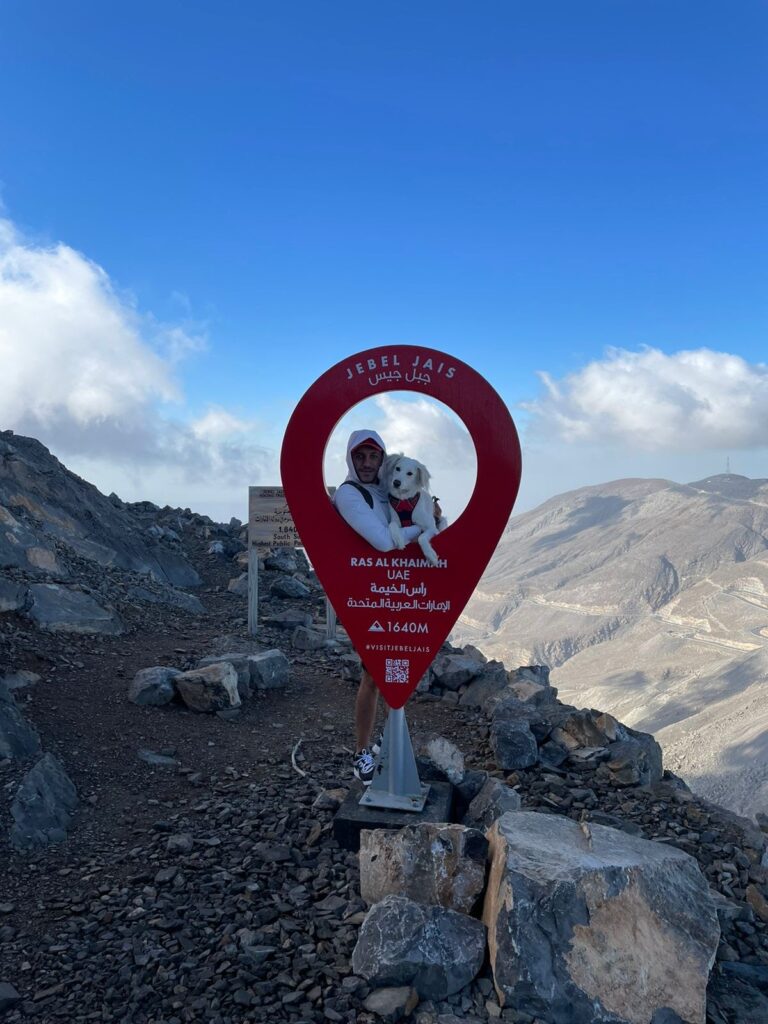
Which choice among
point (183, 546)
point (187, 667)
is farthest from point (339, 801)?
point (183, 546)

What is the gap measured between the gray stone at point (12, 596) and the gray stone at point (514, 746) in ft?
19.6

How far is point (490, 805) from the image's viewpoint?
4.77 m

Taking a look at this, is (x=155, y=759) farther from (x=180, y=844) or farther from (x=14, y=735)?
(x=180, y=844)

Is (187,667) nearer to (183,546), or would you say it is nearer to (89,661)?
(89,661)

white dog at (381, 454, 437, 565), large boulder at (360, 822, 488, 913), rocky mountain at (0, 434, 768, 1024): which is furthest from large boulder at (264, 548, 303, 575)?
large boulder at (360, 822, 488, 913)

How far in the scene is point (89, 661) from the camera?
8.44m

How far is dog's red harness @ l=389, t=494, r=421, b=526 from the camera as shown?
15.9 feet

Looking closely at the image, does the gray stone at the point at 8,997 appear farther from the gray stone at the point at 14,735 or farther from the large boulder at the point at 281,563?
the large boulder at the point at 281,563

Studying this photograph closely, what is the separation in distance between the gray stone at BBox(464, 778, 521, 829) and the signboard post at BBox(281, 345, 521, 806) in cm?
84

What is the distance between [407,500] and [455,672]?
13.2 ft

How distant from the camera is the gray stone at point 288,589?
13.8 metres

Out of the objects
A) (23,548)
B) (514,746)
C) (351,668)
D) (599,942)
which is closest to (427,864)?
(599,942)

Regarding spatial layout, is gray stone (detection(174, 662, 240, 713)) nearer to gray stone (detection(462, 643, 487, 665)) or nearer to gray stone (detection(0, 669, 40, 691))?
gray stone (detection(0, 669, 40, 691))

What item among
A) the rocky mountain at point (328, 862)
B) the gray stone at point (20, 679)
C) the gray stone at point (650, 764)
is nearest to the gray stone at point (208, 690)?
the rocky mountain at point (328, 862)
